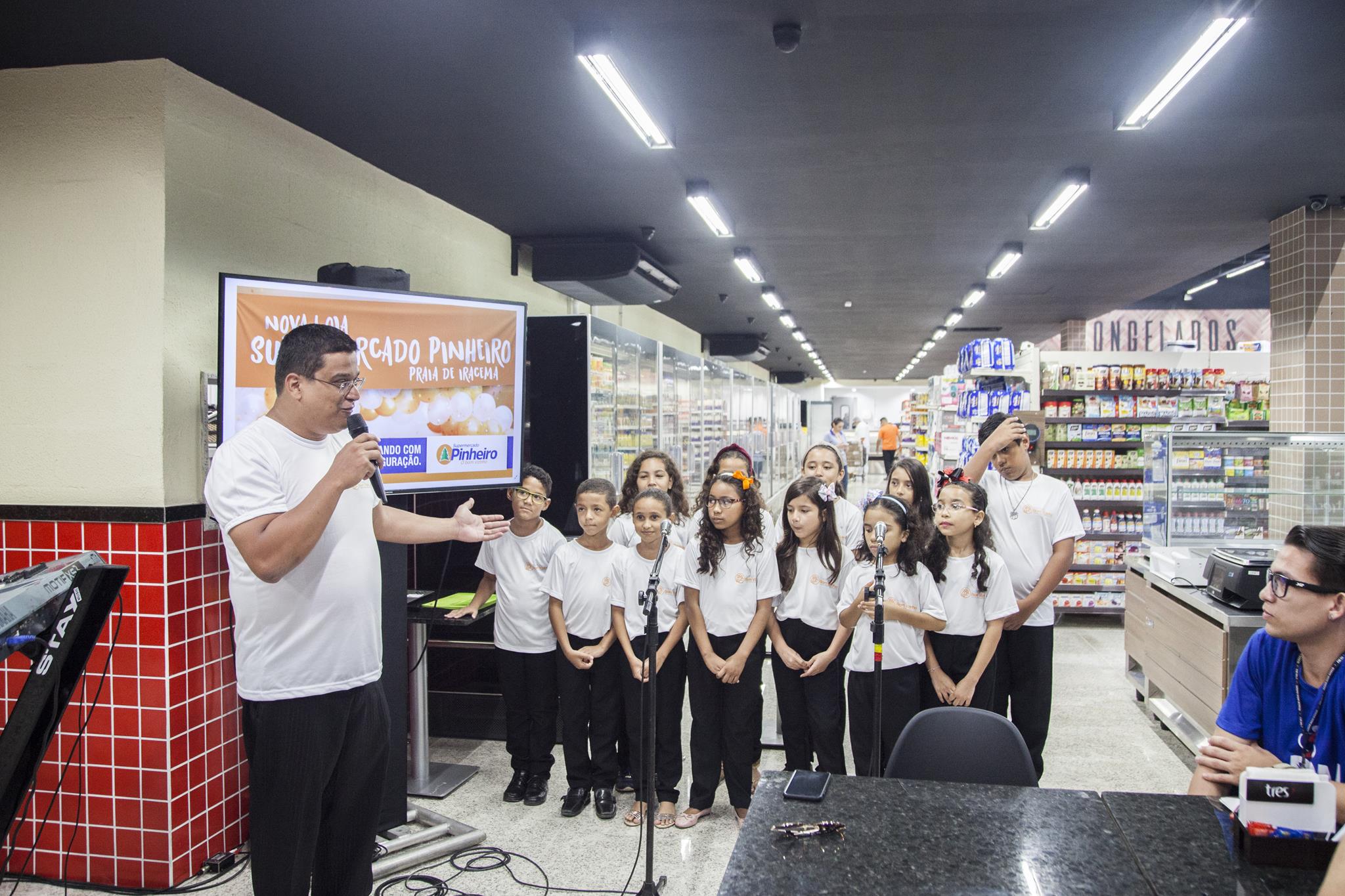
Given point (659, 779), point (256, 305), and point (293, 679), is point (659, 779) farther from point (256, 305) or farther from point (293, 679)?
point (256, 305)

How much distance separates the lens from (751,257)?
7965 millimetres

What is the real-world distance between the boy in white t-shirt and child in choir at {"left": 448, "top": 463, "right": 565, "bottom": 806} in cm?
192

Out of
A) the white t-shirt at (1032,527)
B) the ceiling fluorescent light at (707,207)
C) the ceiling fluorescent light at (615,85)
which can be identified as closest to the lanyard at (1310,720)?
the white t-shirt at (1032,527)

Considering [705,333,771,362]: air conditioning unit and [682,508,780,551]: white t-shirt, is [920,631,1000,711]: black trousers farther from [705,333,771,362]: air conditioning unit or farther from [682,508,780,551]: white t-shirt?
[705,333,771,362]: air conditioning unit

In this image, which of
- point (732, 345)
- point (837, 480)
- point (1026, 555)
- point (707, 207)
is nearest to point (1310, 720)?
point (1026, 555)

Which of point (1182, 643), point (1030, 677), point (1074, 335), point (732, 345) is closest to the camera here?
→ point (1030, 677)

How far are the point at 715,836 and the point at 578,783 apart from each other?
670 millimetres

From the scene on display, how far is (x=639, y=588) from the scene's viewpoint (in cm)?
367

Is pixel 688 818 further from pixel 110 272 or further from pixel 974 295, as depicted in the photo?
pixel 974 295

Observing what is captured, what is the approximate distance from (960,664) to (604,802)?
62.2 inches

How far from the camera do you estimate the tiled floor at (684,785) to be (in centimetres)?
317

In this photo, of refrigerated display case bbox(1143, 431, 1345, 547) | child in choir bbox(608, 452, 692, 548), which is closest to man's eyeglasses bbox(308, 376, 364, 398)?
child in choir bbox(608, 452, 692, 548)

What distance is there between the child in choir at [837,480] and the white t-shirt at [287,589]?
192cm

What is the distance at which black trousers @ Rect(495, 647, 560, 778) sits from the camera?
3.86m
